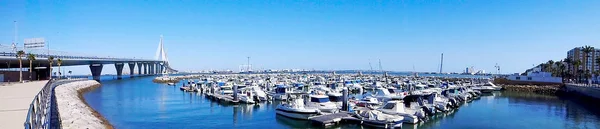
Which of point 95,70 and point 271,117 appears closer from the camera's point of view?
point 271,117

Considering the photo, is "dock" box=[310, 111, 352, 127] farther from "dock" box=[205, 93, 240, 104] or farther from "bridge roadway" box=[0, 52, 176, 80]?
"bridge roadway" box=[0, 52, 176, 80]

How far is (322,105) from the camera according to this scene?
31578 millimetres

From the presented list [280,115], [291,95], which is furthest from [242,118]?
[291,95]

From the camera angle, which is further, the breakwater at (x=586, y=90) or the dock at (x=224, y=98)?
the breakwater at (x=586, y=90)

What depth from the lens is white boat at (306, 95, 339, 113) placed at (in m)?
30.9

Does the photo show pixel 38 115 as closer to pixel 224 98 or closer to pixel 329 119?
pixel 329 119

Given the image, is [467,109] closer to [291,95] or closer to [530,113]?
[530,113]

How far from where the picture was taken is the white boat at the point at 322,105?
30.9m

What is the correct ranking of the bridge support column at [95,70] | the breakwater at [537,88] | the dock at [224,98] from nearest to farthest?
the dock at [224,98] < the breakwater at [537,88] < the bridge support column at [95,70]

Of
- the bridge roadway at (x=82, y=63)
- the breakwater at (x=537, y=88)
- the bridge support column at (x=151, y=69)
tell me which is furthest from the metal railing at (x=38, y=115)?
the bridge support column at (x=151, y=69)

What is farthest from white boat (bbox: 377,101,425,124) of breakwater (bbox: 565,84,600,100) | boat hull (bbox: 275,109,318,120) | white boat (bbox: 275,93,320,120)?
breakwater (bbox: 565,84,600,100)

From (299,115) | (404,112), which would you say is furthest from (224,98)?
(404,112)

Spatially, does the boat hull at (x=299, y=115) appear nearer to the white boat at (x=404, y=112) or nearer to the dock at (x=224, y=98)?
the white boat at (x=404, y=112)

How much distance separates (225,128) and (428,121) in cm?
1485
